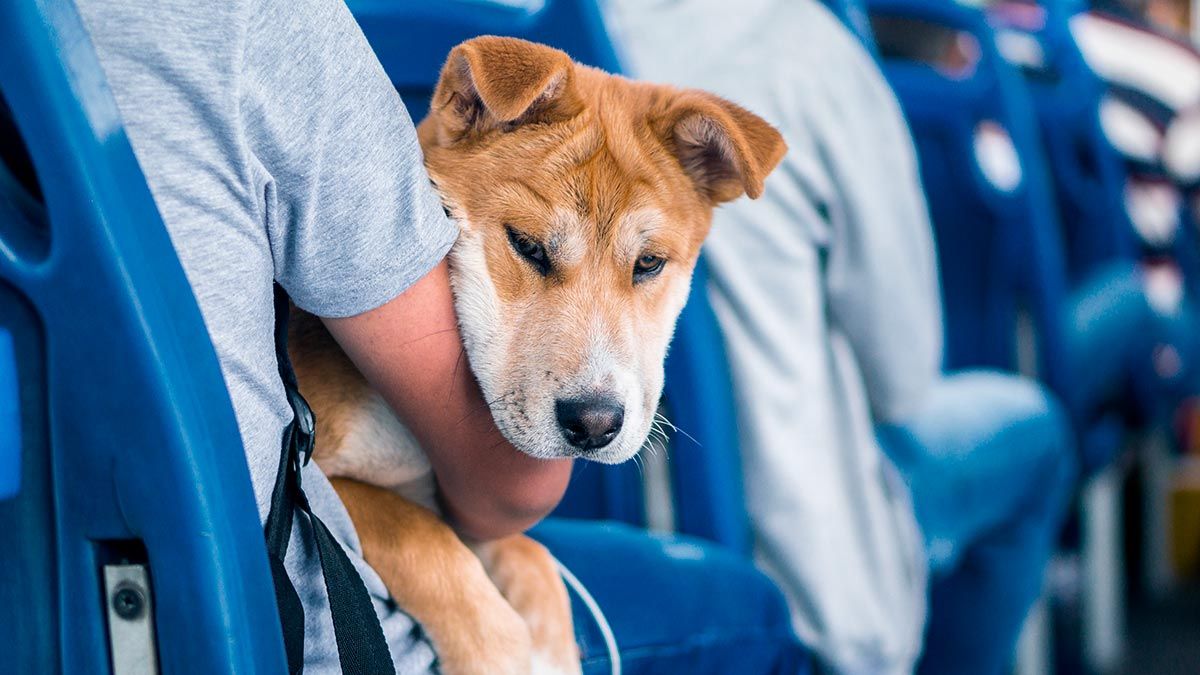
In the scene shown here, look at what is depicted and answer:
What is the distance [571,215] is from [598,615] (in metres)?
0.34

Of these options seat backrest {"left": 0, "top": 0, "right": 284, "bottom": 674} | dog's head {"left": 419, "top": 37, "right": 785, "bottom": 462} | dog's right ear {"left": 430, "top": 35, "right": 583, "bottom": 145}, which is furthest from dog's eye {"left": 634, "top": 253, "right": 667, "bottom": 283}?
seat backrest {"left": 0, "top": 0, "right": 284, "bottom": 674}

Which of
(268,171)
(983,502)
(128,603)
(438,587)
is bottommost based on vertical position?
(983,502)

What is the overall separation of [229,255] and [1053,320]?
6.58 feet

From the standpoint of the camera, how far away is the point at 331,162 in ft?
2.31

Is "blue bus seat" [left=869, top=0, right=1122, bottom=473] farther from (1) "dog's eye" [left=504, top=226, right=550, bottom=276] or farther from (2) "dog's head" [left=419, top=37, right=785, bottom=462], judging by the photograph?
(1) "dog's eye" [left=504, top=226, right=550, bottom=276]

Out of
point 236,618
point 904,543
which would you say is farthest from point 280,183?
point 904,543

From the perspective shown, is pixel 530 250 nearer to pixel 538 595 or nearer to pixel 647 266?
pixel 647 266

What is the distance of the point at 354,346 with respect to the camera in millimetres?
790

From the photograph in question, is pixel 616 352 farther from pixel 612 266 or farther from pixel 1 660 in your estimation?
pixel 1 660

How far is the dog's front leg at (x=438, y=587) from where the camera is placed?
2.86 ft

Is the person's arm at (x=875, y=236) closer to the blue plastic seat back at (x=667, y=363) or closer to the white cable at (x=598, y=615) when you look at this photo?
the blue plastic seat back at (x=667, y=363)

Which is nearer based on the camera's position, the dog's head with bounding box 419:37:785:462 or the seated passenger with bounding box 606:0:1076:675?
the dog's head with bounding box 419:37:785:462

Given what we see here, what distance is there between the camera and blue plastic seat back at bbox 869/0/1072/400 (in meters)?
2.27

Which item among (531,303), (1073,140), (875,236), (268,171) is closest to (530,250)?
(531,303)
